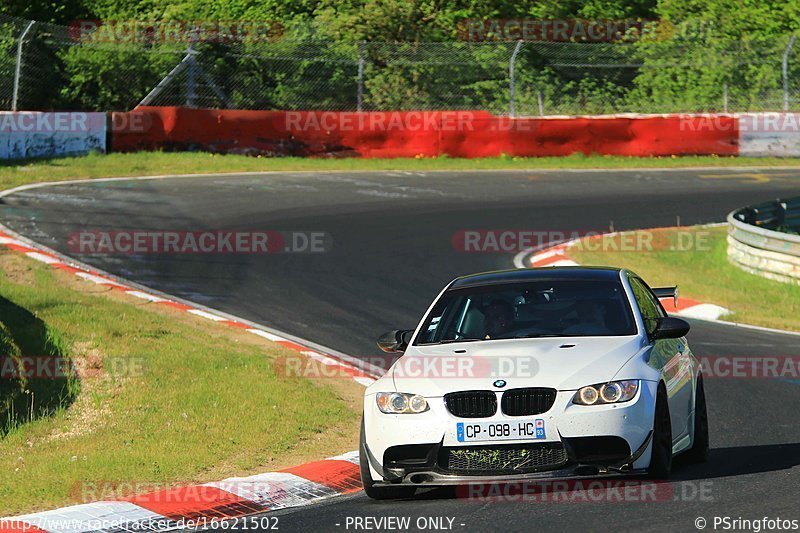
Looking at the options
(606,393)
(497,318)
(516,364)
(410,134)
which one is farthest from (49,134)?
(606,393)

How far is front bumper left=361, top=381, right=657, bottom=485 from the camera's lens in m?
7.33

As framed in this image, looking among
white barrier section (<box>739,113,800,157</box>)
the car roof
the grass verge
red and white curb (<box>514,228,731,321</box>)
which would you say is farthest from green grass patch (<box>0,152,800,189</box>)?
the car roof

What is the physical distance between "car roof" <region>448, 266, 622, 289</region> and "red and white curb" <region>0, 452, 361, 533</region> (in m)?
1.52

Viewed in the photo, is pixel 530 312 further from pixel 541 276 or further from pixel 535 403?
pixel 535 403

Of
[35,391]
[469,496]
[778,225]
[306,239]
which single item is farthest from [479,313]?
[778,225]

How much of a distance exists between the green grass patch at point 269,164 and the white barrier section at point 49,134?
0.34 meters

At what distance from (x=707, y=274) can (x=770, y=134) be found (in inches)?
485

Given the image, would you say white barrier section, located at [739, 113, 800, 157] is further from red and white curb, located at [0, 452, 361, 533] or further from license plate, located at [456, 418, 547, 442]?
license plate, located at [456, 418, 547, 442]

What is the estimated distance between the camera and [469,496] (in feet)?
25.4

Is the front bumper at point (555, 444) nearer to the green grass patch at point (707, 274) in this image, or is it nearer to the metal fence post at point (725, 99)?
the green grass patch at point (707, 274)

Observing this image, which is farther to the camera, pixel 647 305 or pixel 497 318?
pixel 647 305

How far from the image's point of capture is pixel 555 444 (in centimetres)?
734

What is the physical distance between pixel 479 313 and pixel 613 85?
2444cm

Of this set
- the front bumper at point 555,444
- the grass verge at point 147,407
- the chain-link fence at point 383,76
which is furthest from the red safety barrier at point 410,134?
the front bumper at point 555,444
